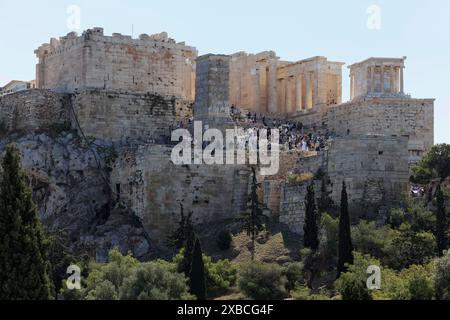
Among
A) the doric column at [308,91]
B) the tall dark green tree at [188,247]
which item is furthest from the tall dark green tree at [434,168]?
the doric column at [308,91]

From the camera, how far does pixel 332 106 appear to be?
71.6m

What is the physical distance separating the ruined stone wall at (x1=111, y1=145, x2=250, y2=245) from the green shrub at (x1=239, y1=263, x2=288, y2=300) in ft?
33.2

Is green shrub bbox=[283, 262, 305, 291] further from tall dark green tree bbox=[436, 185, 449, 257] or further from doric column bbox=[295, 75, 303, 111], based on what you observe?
doric column bbox=[295, 75, 303, 111]

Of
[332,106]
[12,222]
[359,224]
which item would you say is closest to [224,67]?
[332,106]

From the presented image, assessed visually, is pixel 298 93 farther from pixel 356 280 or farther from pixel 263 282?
pixel 356 280

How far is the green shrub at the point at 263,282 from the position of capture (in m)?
50.0

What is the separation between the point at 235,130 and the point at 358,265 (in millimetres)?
16237

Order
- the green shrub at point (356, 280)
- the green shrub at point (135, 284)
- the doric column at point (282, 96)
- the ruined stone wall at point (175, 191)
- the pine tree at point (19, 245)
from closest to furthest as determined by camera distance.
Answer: the pine tree at point (19, 245)
the green shrub at point (356, 280)
the green shrub at point (135, 284)
the ruined stone wall at point (175, 191)
the doric column at point (282, 96)

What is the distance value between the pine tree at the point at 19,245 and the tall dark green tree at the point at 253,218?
11.2m

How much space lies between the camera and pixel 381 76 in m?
72.2

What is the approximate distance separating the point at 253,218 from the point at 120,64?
15104 mm

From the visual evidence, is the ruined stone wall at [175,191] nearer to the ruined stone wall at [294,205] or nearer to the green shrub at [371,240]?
the ruined stone wall at [294,205]
